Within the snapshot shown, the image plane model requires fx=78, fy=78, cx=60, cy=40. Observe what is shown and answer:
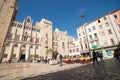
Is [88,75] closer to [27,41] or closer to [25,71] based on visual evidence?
[25,71]

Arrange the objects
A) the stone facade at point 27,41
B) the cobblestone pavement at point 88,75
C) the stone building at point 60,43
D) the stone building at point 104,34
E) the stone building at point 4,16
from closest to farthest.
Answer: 1. the cobblestone pavement at point 88,75
2. the stone building at point 4,16
3. the stone building at point 104,34
4. the stone facade at point 27,41
5. the stone building at point 60,43

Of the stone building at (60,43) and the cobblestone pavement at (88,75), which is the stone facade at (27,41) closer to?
the stone building at (60,43)

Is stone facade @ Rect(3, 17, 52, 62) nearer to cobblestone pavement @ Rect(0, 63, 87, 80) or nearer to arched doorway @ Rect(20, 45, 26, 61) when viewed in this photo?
arched doorway @ Rect(20, 45, 26, 61)

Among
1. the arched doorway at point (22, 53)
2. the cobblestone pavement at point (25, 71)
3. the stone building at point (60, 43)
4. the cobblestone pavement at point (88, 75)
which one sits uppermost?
the stone building at point (60, 43)

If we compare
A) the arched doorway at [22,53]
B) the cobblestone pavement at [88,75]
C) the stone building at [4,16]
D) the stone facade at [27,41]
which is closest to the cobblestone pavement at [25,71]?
the cobblestone pavement at [88,75]

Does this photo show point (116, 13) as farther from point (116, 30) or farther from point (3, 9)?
point (3, 9)

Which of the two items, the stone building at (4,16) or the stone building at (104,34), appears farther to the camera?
the stone building at (104,34)

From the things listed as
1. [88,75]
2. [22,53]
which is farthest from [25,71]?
[22,53]

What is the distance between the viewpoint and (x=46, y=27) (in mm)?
50125

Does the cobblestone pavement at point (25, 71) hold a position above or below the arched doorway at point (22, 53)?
below

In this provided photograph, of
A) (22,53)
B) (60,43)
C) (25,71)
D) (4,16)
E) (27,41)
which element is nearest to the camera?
(4,16)

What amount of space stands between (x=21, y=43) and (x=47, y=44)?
14.4 meters

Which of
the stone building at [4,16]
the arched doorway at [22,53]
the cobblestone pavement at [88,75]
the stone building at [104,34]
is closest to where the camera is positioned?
the cobblestone pavement at [88,75]

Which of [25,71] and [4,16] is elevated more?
[4,16]
